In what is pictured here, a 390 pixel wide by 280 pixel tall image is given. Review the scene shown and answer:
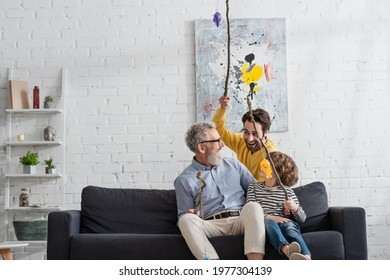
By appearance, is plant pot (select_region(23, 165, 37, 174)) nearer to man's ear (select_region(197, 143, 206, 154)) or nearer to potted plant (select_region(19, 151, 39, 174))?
potted plant (select_region(19, 151, 39, 174))

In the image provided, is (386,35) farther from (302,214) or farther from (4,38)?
(4,38)

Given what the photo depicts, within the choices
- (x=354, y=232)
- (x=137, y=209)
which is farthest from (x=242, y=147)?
(x=354, y=232)

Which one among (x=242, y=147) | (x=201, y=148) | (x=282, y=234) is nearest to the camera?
(x=282, y=234)

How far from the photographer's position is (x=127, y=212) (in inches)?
161

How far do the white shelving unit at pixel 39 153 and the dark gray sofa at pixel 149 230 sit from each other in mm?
1155

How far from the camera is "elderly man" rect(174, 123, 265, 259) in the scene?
341 centimetres

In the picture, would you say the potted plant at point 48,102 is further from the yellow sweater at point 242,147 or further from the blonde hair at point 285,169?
the blonde hair at point 285,169

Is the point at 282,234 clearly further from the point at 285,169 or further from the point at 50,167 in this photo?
the point at 50,167

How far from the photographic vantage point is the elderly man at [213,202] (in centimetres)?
341

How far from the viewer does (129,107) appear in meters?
5.27

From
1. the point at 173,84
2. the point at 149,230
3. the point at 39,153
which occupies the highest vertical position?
the point at 173,84

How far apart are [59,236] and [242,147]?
1.42 metres

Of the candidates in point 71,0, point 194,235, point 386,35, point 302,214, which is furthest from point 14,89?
point 386,35
